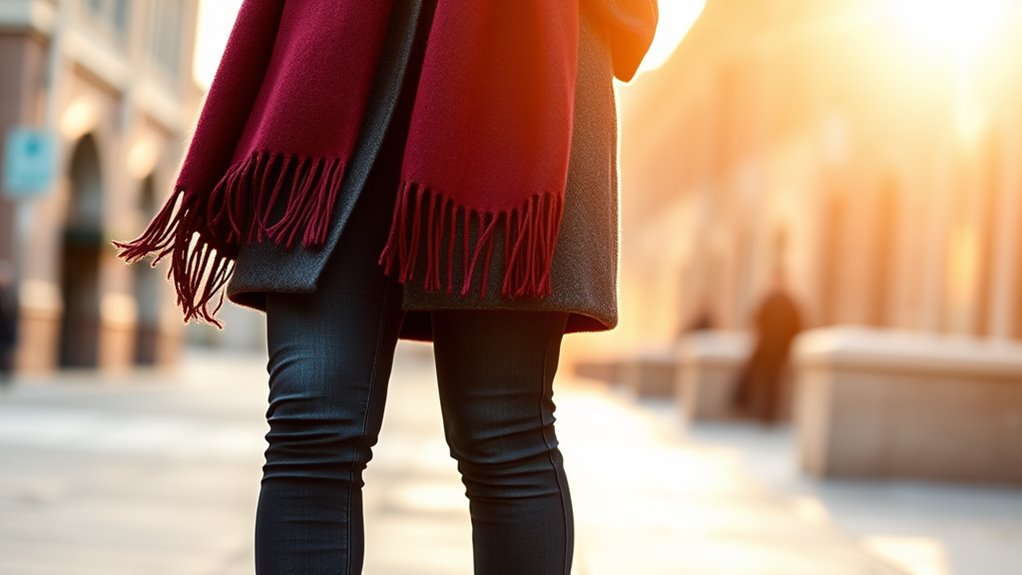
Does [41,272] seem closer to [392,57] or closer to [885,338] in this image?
[885,338]

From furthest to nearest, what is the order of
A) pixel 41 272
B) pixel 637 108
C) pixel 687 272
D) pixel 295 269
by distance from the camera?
pixel 637 108 → pixel 687 272 → pixel 41 272 → pixel 295 269

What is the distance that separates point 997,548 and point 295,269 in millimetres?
3821

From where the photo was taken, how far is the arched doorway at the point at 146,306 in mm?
23766

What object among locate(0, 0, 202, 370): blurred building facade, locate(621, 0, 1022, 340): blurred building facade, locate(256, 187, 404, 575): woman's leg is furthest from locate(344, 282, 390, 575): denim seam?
locate(0, 0, 202, 370): blurred building facade

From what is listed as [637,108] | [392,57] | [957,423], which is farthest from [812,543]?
[637,108]

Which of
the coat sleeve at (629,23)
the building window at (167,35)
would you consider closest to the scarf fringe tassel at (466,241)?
the coat sleeve at (629,23)

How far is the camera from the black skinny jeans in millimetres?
1654

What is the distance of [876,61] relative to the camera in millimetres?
17500

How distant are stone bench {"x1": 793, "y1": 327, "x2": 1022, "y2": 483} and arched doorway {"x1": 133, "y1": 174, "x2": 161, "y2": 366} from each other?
18649 mm

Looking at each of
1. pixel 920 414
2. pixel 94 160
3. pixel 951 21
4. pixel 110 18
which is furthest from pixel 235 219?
pixel 110 18

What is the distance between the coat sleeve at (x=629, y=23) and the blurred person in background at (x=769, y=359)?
10.4 m

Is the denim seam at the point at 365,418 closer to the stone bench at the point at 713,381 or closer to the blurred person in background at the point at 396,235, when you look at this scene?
the blurred person in background at the point at 396,235

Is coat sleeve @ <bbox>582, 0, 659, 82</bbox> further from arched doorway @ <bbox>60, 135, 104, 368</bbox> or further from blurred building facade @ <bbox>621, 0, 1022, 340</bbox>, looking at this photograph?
arched doorway @ <bbox>60, 135, 104, 368</bbox>

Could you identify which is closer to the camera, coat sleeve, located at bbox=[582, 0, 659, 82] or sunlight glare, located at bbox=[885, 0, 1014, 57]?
coat sleeve, located at bbox=[582, 0, 659, 82]
